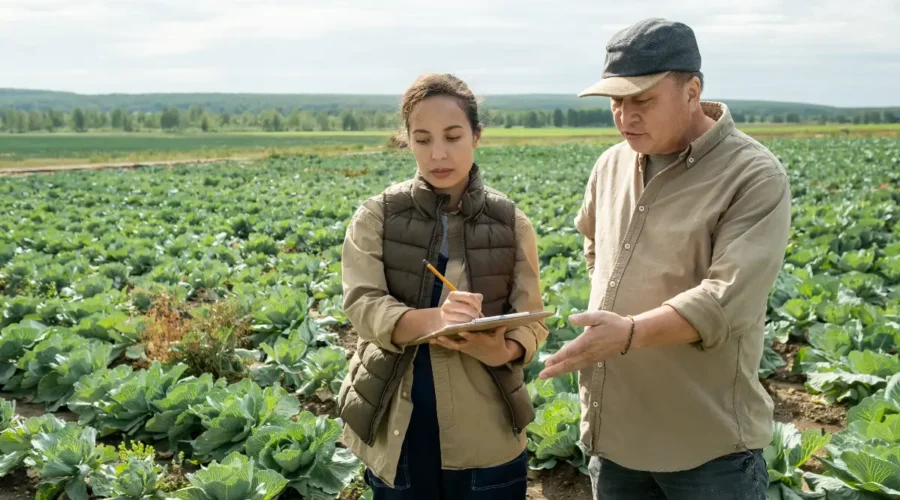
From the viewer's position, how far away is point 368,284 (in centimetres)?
228

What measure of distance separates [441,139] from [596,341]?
78 cm

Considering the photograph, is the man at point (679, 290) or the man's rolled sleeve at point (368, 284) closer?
the man at point (679, 290)

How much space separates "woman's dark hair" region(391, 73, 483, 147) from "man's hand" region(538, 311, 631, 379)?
78 cm

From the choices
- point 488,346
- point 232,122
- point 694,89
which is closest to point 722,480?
point 488,346

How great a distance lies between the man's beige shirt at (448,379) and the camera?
2.28 meters

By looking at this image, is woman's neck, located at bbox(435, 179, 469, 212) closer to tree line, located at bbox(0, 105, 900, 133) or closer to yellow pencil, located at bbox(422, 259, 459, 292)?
yellow pencil, located at bbox(422, 259, 459, 292)

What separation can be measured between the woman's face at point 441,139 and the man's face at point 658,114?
468mm

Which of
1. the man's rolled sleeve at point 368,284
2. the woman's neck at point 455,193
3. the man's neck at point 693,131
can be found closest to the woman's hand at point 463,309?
the man's rolled sleeve at point 368,284

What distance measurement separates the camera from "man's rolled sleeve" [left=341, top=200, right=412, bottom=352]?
220 centimetres

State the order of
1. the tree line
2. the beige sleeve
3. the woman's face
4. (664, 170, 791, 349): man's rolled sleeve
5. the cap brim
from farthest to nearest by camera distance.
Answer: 1. the tree line
2. the beige sleeve
3. the woman's face
4. the cap brim
5. (664, 170, 791, 349): man's rolled sleeve

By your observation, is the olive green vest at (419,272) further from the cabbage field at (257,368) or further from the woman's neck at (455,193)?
the cabbage field at (257,368)

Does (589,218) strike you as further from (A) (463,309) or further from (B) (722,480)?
(B) (722,480)

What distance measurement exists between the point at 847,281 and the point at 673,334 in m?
5.62

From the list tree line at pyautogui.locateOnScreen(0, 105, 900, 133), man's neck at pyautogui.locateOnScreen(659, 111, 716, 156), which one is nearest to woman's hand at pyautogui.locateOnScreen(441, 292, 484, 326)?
man's neck at pyautogui.locateOnScreen(659, 111, 716, 156)
